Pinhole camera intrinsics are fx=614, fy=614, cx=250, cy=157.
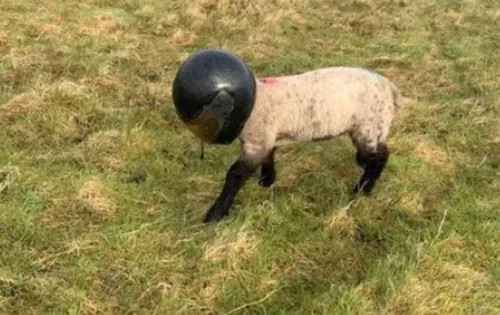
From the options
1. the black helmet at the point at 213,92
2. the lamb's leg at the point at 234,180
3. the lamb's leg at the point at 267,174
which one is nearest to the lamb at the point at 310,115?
the lamb's leg at the point at 234,180

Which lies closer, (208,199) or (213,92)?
(213,92)

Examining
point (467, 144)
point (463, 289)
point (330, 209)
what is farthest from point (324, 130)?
point (467, 144)

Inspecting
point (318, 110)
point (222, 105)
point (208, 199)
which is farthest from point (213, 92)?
point (208, 199)

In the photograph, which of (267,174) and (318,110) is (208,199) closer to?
(267,174)

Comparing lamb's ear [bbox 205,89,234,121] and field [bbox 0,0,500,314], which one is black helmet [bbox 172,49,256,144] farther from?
field [bbox 0,0,500,314]

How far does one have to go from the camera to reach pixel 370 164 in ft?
18.3

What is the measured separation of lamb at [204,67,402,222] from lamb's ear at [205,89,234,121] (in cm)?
42

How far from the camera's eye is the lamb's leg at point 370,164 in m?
5.51

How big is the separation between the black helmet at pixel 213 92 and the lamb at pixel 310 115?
346 mm

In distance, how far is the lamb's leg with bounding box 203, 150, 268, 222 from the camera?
5004 millimetres

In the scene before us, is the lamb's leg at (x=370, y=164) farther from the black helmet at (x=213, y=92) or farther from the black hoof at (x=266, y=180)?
the black helmet at (x=213, y=92)

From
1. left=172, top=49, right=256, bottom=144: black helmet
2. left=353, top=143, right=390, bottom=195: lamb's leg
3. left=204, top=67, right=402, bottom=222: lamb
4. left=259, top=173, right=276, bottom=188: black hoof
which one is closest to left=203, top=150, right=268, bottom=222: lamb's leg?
left=204, top=67, right=402, bottom=222: lamb

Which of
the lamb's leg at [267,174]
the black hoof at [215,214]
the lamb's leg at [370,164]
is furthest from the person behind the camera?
the lamb's leg at [267,174]

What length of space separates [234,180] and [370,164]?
1.31m
